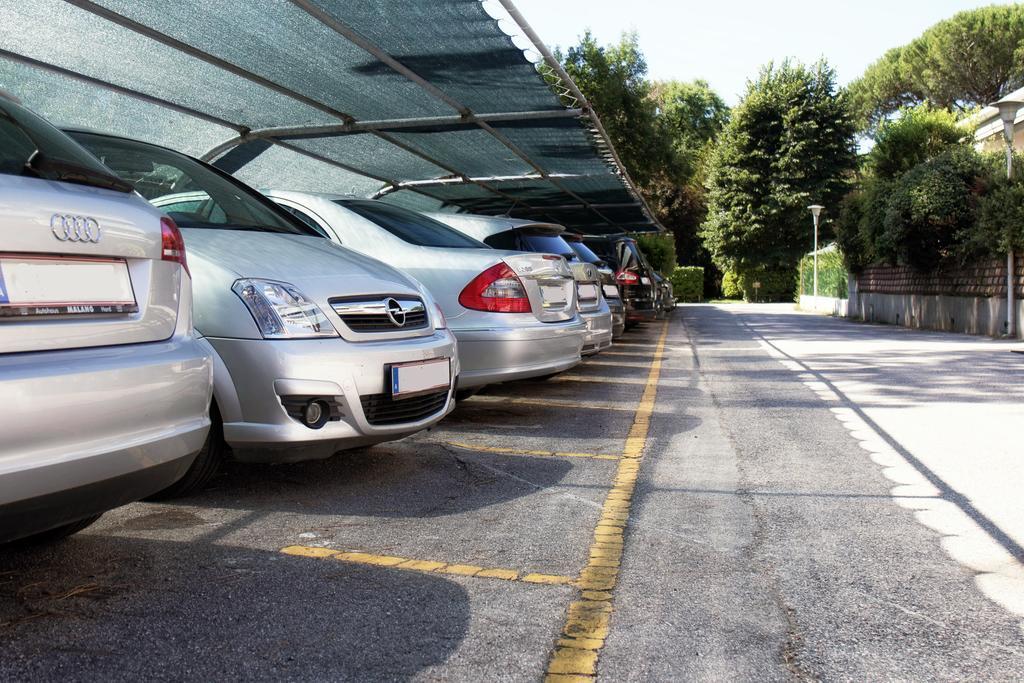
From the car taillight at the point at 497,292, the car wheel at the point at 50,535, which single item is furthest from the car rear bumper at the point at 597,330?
the car wheel at the point at 50,535

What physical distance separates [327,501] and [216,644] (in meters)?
1.66

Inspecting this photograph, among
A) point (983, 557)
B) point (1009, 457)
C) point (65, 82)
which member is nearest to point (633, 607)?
point (983, 557)

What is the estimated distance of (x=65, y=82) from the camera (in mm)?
8352

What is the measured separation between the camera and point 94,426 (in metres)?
2.58

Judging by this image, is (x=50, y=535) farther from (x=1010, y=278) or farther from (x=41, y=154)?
(x=1010, y=278)

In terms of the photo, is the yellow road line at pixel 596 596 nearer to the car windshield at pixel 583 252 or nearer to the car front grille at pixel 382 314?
the car front grille at pixel 382 314

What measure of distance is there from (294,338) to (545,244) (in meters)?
4.63

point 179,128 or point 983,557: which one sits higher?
point 179,128

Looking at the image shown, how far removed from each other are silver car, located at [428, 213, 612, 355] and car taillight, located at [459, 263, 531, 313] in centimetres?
104

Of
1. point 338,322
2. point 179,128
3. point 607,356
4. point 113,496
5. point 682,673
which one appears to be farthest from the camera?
point 607,356

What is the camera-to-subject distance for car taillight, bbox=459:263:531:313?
6289 millimetres

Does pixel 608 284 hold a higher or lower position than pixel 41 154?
lower

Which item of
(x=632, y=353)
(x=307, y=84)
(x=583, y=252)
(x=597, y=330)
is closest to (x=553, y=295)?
(x=597, y=330)

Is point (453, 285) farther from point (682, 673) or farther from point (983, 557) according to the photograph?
point (682, 673)
